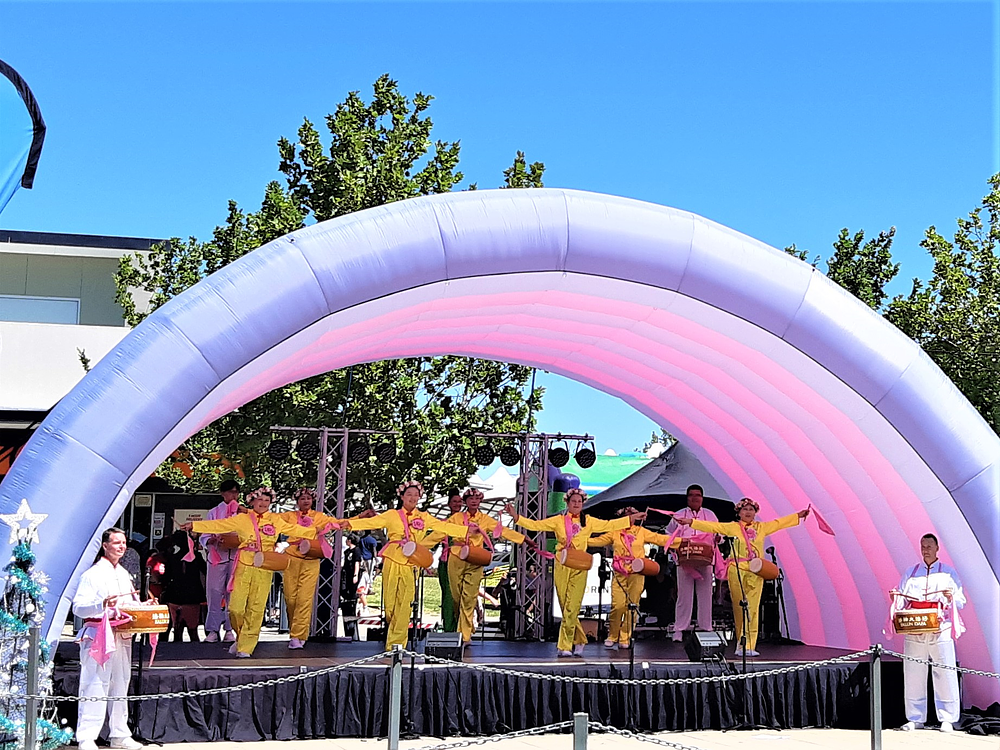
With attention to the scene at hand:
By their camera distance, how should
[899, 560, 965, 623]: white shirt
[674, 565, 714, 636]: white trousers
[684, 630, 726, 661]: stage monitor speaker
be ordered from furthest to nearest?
[674, 565, 714, 636]: white trousers → [684, 630, 726, 661]: stage monitor speaker → [899, 560, 965, 623]: white shirt

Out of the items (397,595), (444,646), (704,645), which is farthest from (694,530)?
(397,595)

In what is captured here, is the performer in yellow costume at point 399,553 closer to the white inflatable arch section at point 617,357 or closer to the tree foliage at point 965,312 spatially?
the white inflatable arch section at point 617,357

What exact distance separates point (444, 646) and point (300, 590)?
68.9 inches

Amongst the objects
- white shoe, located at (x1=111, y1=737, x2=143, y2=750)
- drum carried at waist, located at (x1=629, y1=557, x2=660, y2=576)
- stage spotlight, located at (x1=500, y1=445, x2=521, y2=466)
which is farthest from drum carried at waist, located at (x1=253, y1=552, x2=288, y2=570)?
stage spotlight, located at (x1=500, y1=445, x2=521, y2=466)

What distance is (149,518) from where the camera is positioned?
21844mm

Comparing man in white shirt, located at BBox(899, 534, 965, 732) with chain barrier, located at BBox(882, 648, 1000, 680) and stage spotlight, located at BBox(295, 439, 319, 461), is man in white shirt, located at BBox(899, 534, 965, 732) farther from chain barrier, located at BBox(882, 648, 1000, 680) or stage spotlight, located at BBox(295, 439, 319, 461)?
stage spotlight, located at BBox(295, 439, 319, 461)

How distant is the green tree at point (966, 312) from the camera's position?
17469mm

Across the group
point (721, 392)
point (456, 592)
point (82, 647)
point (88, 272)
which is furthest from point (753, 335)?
point (88, 272)

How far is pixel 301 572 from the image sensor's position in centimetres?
1234

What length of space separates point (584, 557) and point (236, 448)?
6.89m

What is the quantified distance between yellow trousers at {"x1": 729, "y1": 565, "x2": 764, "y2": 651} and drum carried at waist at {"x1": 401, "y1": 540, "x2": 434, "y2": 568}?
326 centimetres

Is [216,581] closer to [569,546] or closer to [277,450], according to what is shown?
[277,450]

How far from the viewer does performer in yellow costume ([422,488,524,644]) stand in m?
12.5

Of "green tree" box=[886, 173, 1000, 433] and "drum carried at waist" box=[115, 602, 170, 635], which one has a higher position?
"green tree" box=[886, 173, 1000, 433]
